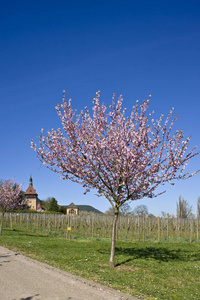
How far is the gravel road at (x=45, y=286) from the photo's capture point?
7.04 m

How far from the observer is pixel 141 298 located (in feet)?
23.4

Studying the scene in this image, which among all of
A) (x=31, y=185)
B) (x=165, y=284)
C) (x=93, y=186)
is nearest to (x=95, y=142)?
(x=93, y=186)

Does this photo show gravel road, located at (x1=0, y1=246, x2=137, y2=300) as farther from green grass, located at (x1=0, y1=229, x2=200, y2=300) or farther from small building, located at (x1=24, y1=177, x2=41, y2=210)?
small building, located at (x1=24, y1=177, x2=41, y2=210)

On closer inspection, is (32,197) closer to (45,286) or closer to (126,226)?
(126,226)

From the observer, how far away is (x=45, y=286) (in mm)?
7852

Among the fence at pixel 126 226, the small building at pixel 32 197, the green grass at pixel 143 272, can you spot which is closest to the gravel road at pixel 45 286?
the green grass at pixel 143 272

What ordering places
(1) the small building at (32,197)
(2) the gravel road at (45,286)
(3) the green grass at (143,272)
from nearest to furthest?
1. (2) the gravel road at (45,286)
2. (3) the green grass at (143,272)
3. (1) the small building at (32,197)

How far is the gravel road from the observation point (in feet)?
23.1

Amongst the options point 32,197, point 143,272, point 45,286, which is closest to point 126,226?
point 143,272

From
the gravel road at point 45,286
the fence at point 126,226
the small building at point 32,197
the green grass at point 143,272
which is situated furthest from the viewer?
the small building at point 32,197

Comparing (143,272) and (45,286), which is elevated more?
(45,286)

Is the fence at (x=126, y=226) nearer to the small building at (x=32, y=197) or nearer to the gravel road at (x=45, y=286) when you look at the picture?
the gravel road at (x=45, y=286)

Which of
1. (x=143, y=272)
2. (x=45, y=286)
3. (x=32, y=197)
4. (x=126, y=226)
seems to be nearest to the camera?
(x=45, y=286)

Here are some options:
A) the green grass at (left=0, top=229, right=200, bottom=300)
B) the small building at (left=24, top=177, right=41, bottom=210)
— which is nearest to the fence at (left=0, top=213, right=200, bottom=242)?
the green grass at (left=0, top=229, right=200, bottom=300)
